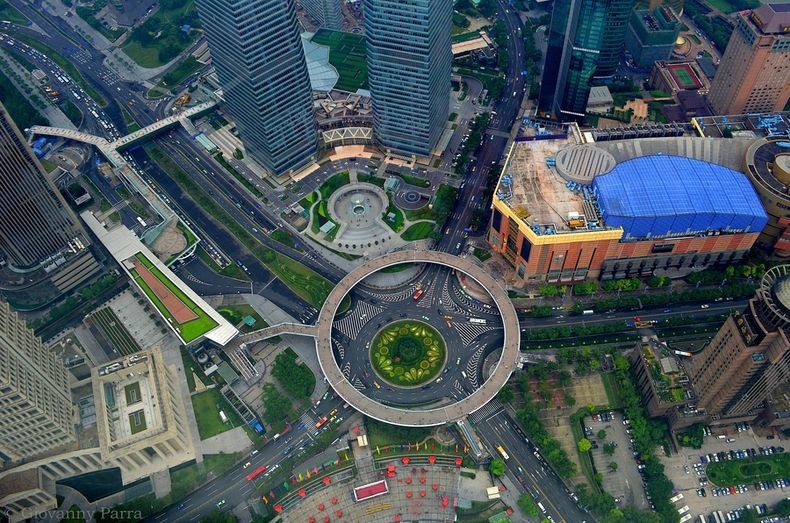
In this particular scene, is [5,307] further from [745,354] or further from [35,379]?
[745,354]

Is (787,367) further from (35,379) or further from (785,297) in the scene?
(35,379)

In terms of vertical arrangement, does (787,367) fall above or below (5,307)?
below

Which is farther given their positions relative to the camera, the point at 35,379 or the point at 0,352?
the point at 35,379

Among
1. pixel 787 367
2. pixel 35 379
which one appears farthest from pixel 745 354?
pixel 35 379

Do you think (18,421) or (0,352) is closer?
(0,352)

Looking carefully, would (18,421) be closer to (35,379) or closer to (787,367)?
(35,379)

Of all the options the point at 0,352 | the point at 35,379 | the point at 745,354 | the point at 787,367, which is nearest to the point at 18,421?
the point at 35,379

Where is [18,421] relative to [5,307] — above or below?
below

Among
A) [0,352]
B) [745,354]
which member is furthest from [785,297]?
[0,352]
